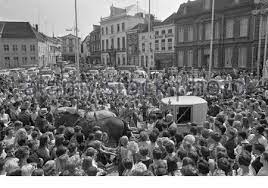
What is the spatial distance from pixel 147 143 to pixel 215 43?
32.5 m

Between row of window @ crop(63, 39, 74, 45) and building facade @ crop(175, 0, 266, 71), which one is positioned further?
row of window @ crop(63, 39, 74, 45)

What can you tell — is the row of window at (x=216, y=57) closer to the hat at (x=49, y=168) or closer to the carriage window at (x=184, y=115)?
the carriage window at (x=184, y=115)

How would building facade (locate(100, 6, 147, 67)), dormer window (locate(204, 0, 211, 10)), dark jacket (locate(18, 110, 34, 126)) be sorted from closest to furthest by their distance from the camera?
1. dark jacket (locate(18, 110, 34, 126))
2. dormer window (locate(204, 0, 211, 10))
3. building facade (locate(100, 6, 147, 67))

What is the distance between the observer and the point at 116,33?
58.8 meters

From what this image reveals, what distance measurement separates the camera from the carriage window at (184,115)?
10.4m

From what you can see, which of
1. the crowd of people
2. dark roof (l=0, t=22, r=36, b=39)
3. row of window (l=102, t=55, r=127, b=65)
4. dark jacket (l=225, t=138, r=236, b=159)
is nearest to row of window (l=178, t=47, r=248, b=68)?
row of window (l=102, t=55, r=127, b=65)

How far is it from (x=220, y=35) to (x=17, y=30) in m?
43.1

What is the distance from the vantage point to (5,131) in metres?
7.69

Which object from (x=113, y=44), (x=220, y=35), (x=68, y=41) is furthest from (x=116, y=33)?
(x=68, y=41)

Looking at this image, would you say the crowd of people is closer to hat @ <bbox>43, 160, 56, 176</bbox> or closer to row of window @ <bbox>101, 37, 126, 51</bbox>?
hat @ <bbox>43, 160, 56, 176</bbox>

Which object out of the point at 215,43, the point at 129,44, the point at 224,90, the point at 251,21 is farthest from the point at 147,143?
the point at 129,44

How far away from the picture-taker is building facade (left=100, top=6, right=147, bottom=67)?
55938 millimetres

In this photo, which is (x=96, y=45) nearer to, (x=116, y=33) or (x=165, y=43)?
(x=116, y=33)

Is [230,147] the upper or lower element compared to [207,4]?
lower
